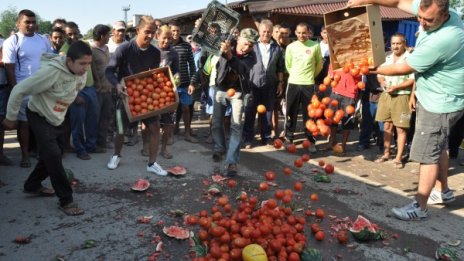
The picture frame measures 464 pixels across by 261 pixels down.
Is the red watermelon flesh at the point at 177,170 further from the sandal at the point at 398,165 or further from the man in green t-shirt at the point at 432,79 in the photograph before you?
the sandal at the point at 398,165

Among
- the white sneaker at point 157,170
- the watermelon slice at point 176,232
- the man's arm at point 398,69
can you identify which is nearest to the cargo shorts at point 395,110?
the man's arm at point 398,69

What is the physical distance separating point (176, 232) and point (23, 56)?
3.98m

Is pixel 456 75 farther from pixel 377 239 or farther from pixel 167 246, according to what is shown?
pixel 167 246

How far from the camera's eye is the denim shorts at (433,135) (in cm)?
473

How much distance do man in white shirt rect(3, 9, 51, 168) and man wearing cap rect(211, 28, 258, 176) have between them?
114 inches

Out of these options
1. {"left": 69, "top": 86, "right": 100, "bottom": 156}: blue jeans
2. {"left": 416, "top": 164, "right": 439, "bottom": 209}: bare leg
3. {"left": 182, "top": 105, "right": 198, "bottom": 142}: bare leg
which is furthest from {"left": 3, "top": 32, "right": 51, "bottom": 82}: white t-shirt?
{"left": 416, "top": 164, "right": 439, "bottom": 209}: bare leg

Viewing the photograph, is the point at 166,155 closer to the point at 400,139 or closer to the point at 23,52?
the point at 23,52

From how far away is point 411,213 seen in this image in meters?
4.80

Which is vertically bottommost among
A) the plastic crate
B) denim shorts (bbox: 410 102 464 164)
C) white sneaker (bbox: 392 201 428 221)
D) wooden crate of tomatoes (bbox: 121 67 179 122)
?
white sneaker (bbox: 392 201 428 221)

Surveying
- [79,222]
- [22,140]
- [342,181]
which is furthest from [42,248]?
[342,181]

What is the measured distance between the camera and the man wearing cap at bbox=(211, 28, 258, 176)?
19.8 feet

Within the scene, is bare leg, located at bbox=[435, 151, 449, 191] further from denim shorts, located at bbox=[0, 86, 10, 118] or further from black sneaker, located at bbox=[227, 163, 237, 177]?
denim shorts, located at bbox=[0, 86, 10, 118]

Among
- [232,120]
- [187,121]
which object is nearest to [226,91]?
[232,120]

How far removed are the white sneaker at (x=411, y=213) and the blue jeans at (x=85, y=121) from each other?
16.3ft
